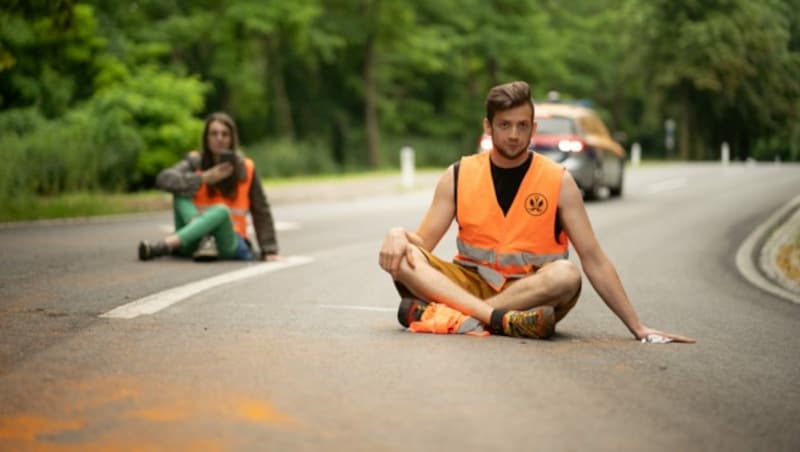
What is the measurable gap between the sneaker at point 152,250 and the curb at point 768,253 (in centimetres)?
557

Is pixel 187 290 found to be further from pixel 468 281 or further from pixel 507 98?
pixel 507 98

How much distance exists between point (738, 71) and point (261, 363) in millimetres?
12846

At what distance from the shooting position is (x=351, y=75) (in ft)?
179

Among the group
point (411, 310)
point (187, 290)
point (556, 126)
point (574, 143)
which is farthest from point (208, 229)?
point (556, 126)

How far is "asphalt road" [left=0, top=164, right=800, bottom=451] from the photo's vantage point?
4621mm

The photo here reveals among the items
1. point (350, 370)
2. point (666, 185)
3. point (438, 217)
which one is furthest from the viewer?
point (666, 185)

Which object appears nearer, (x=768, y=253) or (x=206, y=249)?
(x=206, y=249)

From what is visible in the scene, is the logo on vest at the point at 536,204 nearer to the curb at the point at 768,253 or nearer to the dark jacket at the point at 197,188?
the curb at the point at 768,253

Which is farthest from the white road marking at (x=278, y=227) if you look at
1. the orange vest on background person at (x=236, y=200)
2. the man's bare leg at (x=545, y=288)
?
the man's bare leg at (x=545, y=288)

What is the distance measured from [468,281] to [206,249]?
4855 millimetres

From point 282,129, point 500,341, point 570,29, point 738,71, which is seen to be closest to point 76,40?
point 282,129

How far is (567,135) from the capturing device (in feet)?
77.1

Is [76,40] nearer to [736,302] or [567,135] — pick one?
[567,135]

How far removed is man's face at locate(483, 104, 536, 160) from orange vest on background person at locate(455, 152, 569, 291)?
0.18 metres
